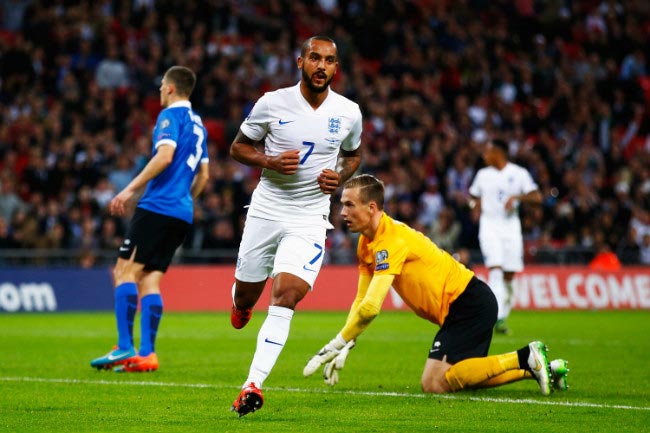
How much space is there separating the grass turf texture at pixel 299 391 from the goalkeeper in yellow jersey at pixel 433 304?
190 millimetres

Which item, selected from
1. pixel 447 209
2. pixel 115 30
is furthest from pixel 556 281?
pixel 115 30

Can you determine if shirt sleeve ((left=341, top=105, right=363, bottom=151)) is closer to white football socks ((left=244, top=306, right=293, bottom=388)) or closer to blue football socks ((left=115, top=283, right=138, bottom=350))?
white football socks ((left=244, top=306, right=293, bottom=388))

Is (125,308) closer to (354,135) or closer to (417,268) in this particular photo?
(417,268)

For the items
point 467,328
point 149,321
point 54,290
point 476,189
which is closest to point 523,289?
point 476,189

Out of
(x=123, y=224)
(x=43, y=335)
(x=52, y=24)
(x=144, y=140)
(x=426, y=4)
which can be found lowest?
(x=43, y=335)

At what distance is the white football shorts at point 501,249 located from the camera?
15805 millimetres

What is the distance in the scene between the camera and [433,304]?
343 inches

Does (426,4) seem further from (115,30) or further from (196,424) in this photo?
(196,424)

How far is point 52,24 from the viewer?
23.7 m

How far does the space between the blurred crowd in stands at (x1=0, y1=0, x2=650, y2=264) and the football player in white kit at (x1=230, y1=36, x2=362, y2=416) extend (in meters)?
12.9

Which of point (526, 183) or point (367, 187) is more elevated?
point (526, 183)

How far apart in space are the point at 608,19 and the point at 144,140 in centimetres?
1472

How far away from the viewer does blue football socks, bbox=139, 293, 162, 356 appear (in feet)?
33.8

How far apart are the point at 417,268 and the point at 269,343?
1.68 metres
